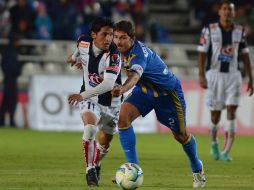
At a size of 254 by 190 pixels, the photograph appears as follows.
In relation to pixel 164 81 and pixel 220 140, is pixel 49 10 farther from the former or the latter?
pixel 164 81

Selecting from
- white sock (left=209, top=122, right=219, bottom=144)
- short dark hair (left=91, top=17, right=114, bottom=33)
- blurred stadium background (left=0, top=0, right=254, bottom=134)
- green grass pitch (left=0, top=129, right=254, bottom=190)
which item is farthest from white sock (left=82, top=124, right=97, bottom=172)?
blurred stadium background (left=0, top=0, right=254, bottom=134)

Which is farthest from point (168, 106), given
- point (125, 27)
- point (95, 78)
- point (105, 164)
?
point (105, 164)

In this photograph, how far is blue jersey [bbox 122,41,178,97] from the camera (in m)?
11.1

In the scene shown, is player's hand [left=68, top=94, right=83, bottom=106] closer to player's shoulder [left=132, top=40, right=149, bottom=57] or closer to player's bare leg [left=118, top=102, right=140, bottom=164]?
player's bare leg [left=118, top=102, right=140, bottom=164]

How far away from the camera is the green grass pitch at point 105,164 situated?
11.3 metres

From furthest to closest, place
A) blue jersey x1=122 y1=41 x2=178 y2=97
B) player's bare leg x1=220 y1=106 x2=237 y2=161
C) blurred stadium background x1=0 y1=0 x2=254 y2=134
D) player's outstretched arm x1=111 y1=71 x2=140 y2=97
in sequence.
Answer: blurred stadium background x1=0 y1=0 x2=254 y2=134
player's bare leg x1=220 y1=106 x2=237 y2=161
blue jersey x1=122 y1=41 x2=178 y2=97
player's outstretched arm x1=111 y1=71 x2=140 y2=97

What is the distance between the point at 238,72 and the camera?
54.0 ft

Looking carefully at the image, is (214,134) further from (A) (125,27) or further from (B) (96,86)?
(A) (125,27)

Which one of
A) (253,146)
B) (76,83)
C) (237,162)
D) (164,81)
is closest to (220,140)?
(253,146)

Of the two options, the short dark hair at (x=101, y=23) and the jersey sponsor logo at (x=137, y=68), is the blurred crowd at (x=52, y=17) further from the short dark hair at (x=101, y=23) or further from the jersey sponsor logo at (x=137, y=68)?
the jersey sponsor logo at (x=137, y=68)

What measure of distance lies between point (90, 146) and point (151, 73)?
1117 millimetres

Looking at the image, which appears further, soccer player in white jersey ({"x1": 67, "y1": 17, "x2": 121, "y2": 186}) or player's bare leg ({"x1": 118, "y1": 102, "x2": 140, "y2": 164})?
player's bare leg ({"x1": 118, "y1": 102, "x2": 140, "y2": 164})

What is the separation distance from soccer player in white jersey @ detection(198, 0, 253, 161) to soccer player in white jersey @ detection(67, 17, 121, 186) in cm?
438

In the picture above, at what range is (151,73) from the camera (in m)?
11.4
